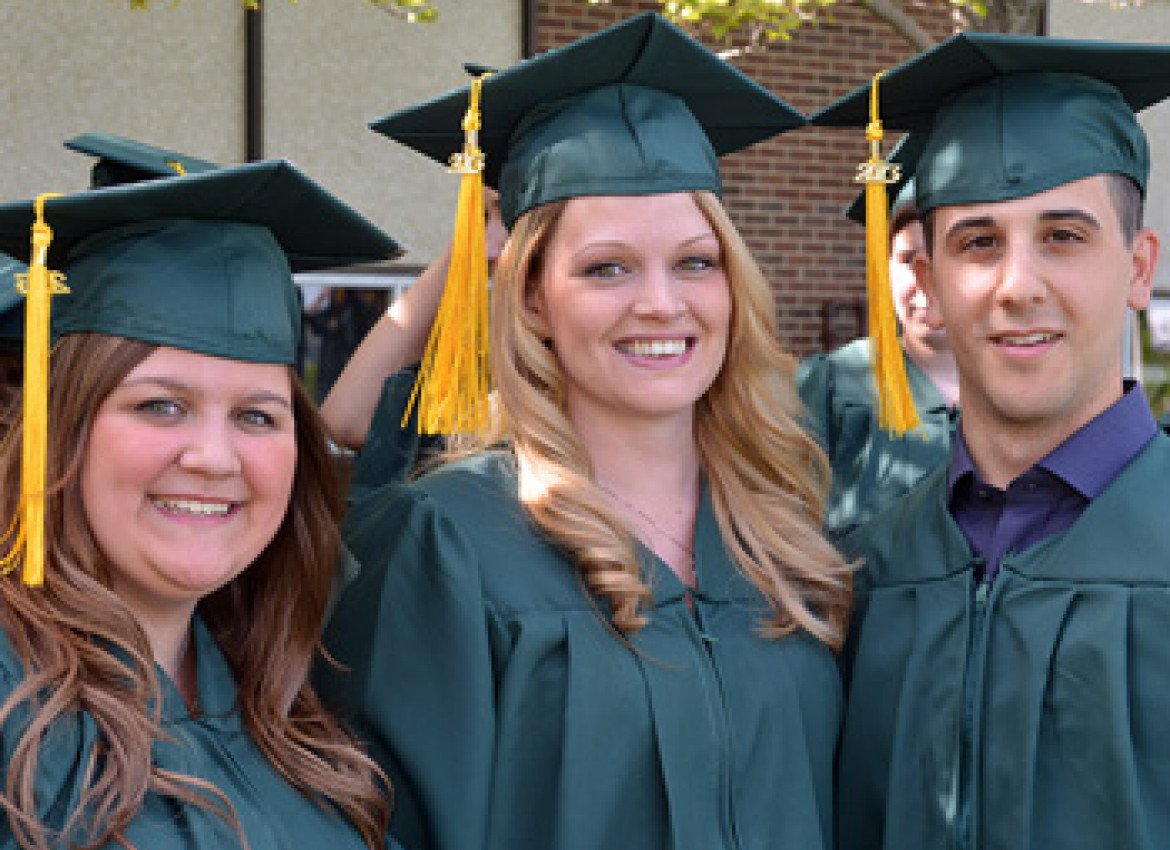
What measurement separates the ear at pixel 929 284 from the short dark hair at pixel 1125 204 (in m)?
0.05

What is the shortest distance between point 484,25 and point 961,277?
576 centimetres

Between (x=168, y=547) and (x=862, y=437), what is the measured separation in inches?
95.7

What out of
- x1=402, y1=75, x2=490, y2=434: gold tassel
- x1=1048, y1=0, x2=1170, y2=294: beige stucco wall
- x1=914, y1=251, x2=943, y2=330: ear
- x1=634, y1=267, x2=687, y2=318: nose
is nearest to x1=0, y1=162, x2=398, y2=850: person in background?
x1=402, y1=75, x2=490, y2=434: gold tassel

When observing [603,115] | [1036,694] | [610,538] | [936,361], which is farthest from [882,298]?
[936,361]

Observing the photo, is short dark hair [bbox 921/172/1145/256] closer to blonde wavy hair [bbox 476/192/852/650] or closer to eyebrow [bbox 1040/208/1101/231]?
eyebrow [bbox 1040/208/1101/231]

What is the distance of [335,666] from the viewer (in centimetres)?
252

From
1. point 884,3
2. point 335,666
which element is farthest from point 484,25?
point 335,666

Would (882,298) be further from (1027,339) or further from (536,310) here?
(536,310)

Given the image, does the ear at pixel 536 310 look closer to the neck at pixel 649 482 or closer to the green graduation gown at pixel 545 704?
the neck at pixel 649 482

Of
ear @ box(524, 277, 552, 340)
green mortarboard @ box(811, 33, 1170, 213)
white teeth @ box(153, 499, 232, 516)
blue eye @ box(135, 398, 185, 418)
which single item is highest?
green mortarboard @ box(811, 33, 1170, 213)

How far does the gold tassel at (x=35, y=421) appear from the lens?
208cm

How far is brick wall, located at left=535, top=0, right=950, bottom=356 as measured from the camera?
857 cm

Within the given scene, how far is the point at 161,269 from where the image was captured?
2.30 m

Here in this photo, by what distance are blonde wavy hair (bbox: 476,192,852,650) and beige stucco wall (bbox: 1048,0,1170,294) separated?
6.79 meters
